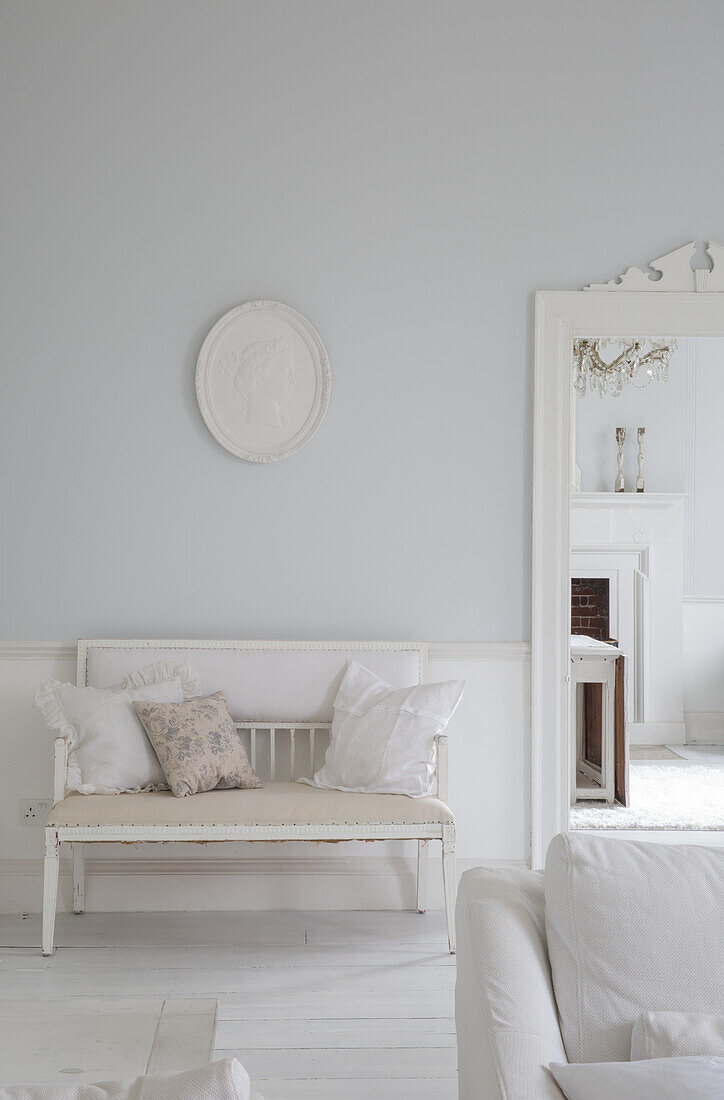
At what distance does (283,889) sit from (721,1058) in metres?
2.45

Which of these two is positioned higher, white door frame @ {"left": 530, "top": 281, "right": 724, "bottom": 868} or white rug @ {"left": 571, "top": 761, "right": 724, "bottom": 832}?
white door frame @ {"left": 530, "top": 281, "right": 724, "bottom": 868}

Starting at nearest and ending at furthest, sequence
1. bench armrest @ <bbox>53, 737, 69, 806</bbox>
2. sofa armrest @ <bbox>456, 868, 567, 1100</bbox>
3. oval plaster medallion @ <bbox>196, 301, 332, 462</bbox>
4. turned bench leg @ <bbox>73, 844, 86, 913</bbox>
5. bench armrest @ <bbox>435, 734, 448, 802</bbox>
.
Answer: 1. sofa armrest @ <bbox>456, 868, 567, 1100</bbox>
2. bench armrest @ <bbox>53, 737, 69, 806</bbox>
3. bench armrest @ <bbox>435, 734, 448, 802</bbox>
4. turned bench leg @ <bbox>73, 844, 86, 913</bbox>
5. oval plaster medallion @ <bbox>196, 301, 332, 462</bbox>

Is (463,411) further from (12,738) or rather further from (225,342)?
(12,738)

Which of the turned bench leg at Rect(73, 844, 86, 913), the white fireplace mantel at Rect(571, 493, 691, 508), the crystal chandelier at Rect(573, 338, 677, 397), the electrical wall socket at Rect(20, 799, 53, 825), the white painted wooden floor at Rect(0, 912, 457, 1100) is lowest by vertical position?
the white painted wooden floor at Rect(0, 912, 457, 1100)

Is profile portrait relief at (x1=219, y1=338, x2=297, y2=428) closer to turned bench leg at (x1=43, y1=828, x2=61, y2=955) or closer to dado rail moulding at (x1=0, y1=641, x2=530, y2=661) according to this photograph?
dado rail moulding at (x1=0, y1=641, x2=530, y2=661)

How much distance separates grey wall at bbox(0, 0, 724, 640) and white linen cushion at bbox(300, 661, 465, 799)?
349 millimetres

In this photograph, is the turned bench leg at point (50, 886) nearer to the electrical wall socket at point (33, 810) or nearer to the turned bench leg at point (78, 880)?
the turned bench leg at point (78, 880)

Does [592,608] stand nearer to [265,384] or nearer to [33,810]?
[265,384]

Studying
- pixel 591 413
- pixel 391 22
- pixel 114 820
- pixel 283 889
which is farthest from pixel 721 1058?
pixel 591 413

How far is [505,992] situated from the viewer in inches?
55.1

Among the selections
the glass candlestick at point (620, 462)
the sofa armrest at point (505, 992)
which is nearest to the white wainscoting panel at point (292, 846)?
the sofa armrest at point (505, 992)

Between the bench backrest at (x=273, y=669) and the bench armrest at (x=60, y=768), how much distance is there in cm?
33

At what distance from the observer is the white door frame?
356 centimetres

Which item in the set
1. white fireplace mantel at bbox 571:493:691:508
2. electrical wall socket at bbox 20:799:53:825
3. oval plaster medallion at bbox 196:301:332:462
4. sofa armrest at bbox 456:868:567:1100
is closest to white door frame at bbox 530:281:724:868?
oval plaster medallion at bbox 196:301:332:462
